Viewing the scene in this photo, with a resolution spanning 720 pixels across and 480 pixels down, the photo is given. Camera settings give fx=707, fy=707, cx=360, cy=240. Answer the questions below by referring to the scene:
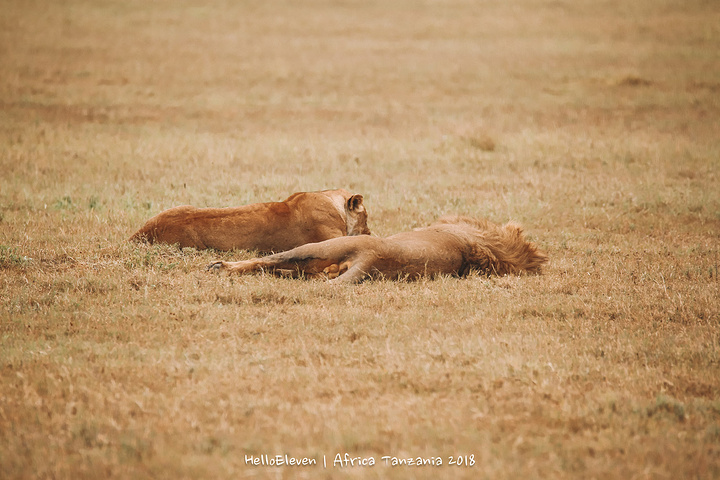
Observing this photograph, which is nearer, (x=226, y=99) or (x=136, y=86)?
(x=226, y=99)

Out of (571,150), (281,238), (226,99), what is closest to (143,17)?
(226,99)

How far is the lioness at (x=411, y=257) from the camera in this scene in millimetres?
6965

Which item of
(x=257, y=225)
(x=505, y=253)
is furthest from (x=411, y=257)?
(x=257, y=225)

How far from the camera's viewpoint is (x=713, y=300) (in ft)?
21.5

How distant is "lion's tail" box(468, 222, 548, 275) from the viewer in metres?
7.43

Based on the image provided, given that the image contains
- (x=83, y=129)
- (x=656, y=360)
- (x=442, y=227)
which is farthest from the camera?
(x=83, y=129)

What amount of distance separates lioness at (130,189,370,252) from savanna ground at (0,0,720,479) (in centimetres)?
22

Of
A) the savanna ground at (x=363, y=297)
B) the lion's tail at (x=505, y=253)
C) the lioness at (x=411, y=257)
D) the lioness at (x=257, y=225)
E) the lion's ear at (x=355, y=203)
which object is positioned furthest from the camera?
the lion's ear at (x=355, y=203)

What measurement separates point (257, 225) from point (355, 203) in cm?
119

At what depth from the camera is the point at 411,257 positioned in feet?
23.2

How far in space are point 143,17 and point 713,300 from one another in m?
35.0

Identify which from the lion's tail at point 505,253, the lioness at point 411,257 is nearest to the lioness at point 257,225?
the lioness at point 411,257

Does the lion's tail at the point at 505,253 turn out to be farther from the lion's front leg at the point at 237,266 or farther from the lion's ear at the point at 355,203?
the lion's front leg at the point at 237,266

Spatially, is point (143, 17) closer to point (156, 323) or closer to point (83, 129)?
point (83, 129)
